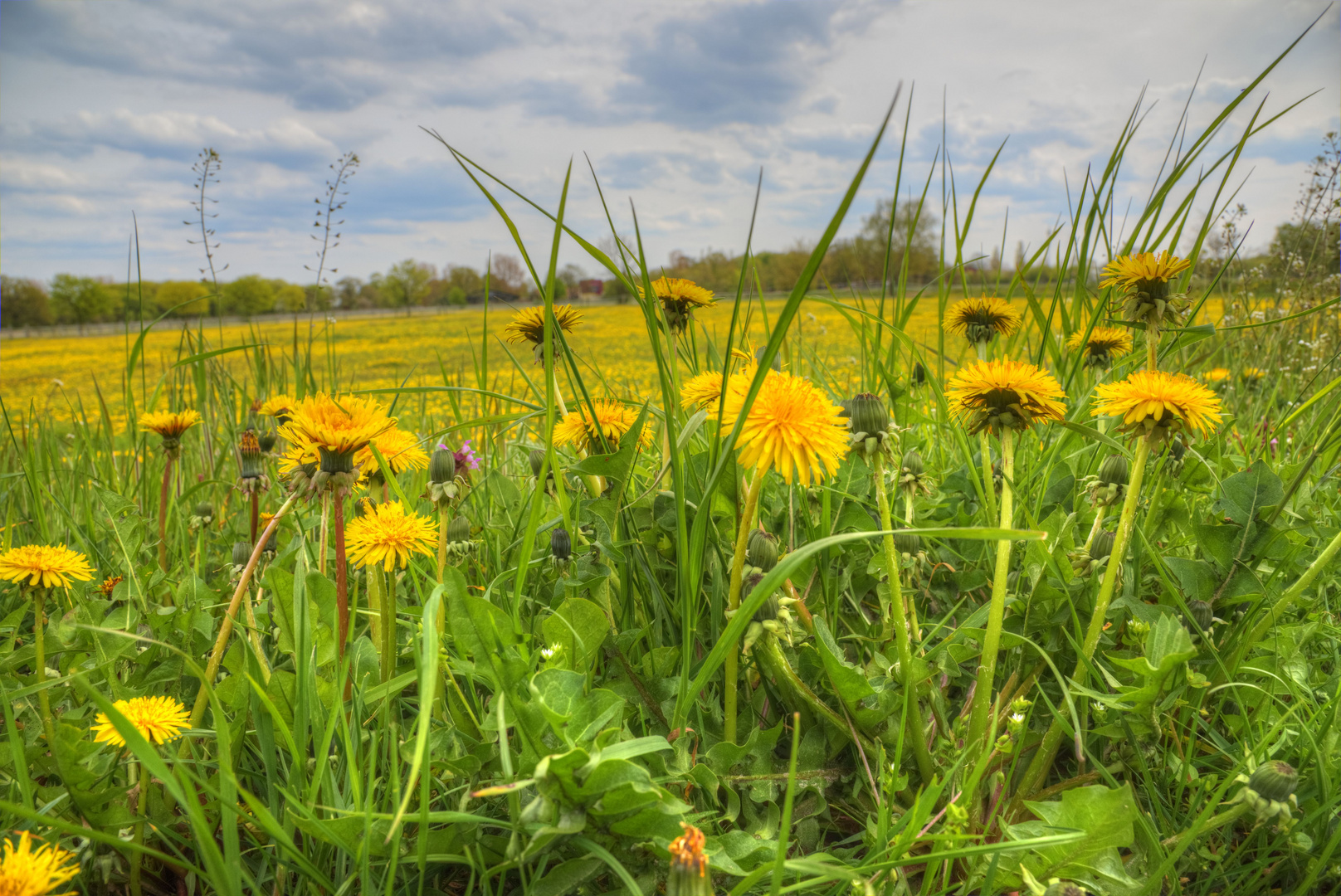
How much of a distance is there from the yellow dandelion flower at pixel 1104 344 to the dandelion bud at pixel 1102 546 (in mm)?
722

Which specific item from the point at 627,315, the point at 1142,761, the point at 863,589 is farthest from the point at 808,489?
the point at 627,315

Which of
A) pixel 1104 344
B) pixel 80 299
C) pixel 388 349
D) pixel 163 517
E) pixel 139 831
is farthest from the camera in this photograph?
pixel 80 299

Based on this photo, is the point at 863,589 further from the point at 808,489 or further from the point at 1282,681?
the point at 1282,681

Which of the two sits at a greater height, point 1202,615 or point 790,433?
point 790,433

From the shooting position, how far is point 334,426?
1.02 metres

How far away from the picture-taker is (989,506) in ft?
4.11

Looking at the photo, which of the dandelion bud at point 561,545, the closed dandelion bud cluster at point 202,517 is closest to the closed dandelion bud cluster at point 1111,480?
the dandelion bud at point 561,545

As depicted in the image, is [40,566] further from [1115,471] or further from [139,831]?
[1115,471]

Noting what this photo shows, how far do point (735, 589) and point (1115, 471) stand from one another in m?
0.70

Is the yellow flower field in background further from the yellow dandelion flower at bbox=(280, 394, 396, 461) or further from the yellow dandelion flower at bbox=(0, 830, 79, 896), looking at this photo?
the yellow dandelion flower at bbox=(0, 830, 79, 896)

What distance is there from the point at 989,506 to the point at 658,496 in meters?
0.58

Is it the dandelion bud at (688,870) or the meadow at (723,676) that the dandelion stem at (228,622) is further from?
the dandelion bud at (688,870)

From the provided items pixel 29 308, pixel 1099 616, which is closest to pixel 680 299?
pixel 1099 616

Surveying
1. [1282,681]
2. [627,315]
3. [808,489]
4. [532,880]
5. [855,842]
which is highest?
[627,315]
